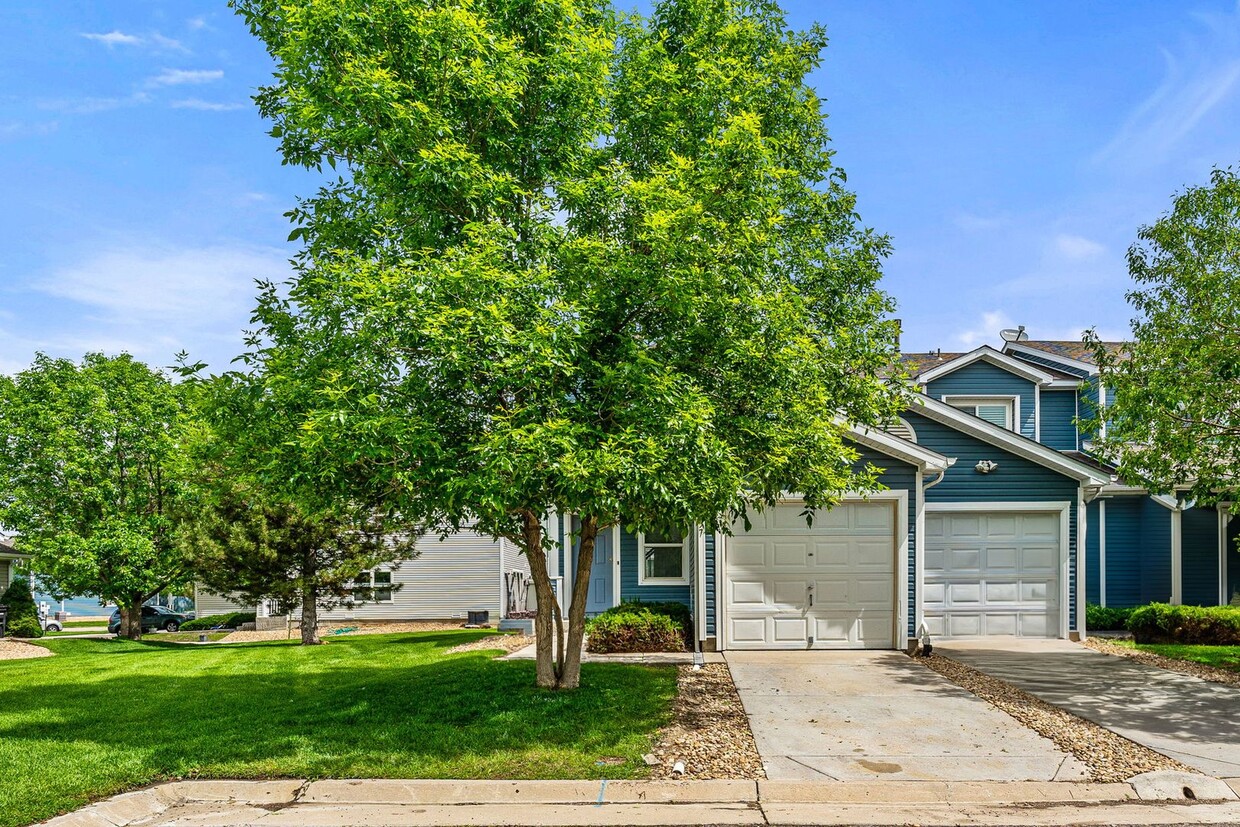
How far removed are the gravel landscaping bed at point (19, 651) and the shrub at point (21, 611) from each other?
11.7 feet

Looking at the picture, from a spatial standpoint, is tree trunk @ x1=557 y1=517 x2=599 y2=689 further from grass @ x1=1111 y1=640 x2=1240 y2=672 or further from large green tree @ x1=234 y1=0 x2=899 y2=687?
grass @ x1=1111 y1=640 x2=1240 y2=672

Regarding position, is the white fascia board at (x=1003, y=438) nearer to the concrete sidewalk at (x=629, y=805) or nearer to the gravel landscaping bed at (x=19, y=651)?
the concrete sidewalk at (x=629, y=805)

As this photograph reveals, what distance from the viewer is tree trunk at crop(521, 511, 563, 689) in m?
10.2

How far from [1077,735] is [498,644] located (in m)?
10.8

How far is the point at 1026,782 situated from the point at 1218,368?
25.7 ft

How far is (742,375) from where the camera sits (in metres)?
9.41

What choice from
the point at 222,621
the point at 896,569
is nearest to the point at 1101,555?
the point at 896,569

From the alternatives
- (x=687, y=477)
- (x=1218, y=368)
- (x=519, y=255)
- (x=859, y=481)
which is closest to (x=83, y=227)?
(x=519, y=255)

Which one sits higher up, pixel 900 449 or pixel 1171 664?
pixel 900 449

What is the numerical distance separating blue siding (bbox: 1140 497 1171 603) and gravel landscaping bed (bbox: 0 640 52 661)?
25.2m

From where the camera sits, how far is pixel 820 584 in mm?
14242

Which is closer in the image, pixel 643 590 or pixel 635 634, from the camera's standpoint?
pixel 635 634

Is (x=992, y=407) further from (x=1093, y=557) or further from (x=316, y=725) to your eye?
(x=316, y=725)

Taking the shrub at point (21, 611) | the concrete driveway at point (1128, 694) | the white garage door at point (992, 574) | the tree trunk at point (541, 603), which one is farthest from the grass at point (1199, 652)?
the shrub at point (21, 611)
